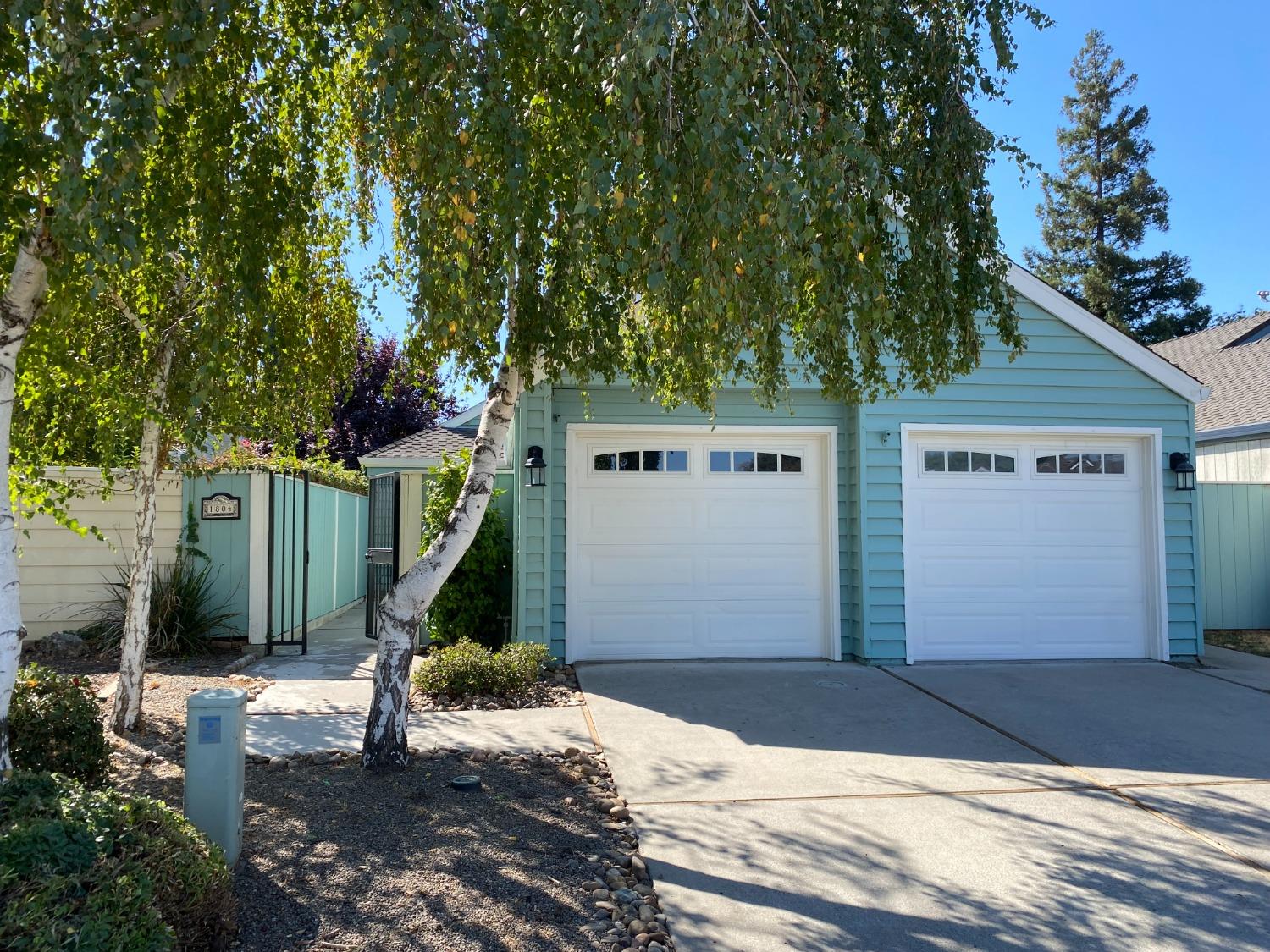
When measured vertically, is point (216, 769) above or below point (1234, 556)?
below

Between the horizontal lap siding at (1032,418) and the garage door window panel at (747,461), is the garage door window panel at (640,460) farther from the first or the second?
the horizontal lap siding at (1032,418)

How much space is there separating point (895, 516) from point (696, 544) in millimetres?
1944

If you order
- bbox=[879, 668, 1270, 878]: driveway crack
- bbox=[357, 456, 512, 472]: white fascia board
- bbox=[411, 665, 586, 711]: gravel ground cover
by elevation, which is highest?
bbox=[357, 456, 512, 472]: white fascia board

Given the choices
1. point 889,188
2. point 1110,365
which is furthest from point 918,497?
point 889,188

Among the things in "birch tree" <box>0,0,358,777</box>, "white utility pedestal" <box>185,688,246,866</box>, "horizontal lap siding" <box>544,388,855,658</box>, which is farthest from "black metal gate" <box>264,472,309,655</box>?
"white utility pedestal" <box>185,688,246,866</box>

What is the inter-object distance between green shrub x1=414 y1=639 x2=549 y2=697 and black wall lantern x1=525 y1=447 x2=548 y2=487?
5.75 feet

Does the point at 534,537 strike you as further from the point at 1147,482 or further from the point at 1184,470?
the point at 1184,470

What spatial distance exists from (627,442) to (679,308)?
4959mm

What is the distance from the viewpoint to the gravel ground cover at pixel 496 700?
683 centimetres

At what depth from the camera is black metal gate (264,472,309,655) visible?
938 cm

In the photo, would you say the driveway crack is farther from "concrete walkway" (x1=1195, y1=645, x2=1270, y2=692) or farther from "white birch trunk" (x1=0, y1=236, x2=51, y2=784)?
"white birch trunk" (x1=0, y1=236, x2=51, y2=784)

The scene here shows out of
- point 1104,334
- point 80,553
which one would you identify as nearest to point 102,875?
point 80,553

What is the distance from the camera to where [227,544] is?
370 inches

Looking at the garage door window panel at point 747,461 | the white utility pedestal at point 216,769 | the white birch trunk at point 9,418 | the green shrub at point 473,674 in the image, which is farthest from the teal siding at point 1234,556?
the white birch trunk at point 9,418
